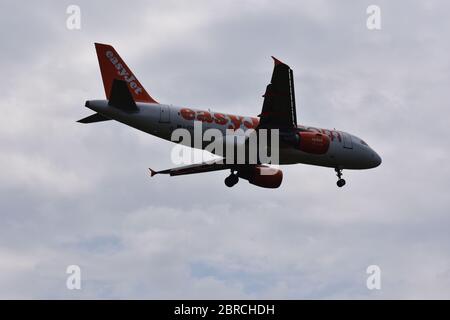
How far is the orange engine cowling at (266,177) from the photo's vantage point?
174 feet

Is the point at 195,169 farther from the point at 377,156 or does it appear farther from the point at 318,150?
the point at 377,156

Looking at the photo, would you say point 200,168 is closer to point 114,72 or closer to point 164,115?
point 164,115

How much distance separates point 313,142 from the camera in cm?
4925

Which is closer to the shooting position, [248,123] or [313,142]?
[313,142]

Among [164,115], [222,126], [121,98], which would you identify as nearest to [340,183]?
[222,126]

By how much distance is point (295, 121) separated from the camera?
48250mm

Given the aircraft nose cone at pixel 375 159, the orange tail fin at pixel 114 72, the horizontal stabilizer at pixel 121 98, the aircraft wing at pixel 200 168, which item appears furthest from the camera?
the aircraft nose cone at pixel 375 159

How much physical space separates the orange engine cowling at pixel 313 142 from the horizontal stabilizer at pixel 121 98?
9477mm

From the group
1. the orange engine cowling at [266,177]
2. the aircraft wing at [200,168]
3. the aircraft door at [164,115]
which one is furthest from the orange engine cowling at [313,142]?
the aircraft door at [164,115]

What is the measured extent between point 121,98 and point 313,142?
11.1 m

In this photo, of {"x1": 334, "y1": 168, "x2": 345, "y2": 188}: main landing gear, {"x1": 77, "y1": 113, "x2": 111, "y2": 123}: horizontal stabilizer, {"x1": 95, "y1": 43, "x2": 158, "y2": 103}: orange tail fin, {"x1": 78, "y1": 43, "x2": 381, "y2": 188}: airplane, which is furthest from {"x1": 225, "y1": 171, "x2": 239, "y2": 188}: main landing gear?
{"x1": 77, "y1": 113, "x2": 111, "y2": 123}: horizontal stabilizer

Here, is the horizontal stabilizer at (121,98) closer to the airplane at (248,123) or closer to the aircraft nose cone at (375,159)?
the airplane at (248,123)
